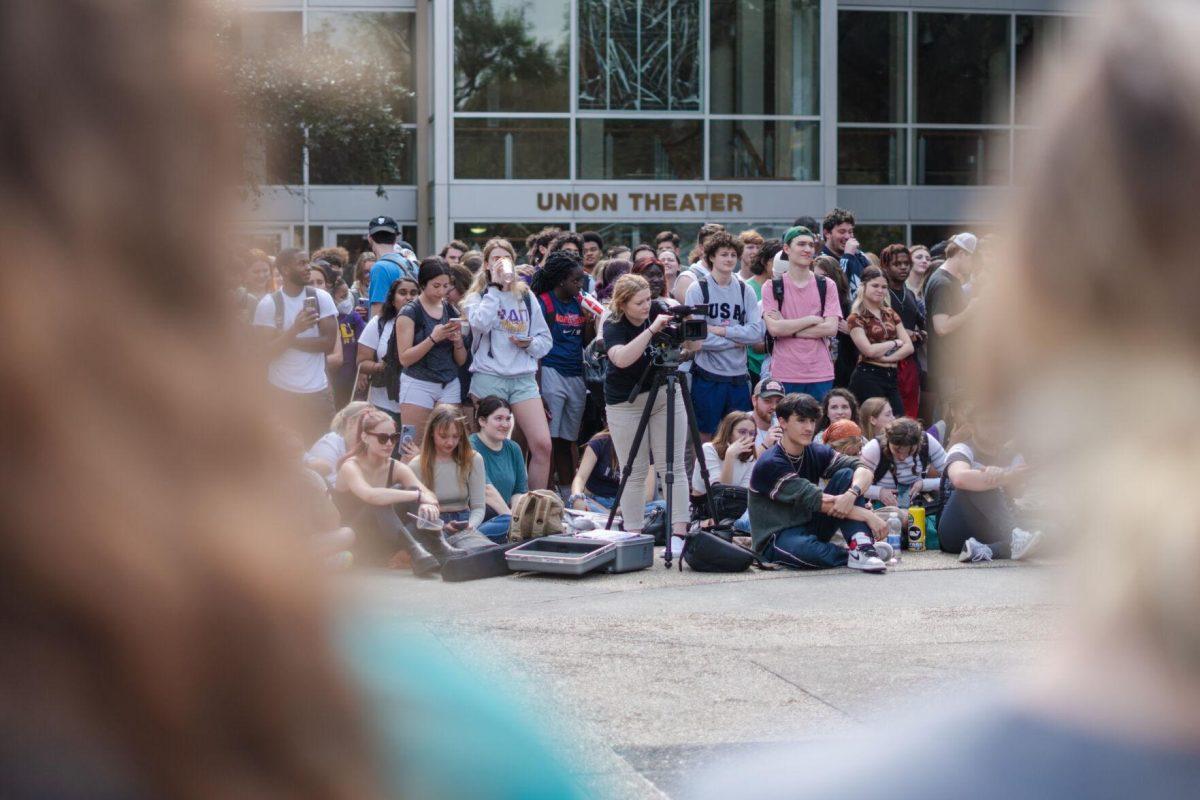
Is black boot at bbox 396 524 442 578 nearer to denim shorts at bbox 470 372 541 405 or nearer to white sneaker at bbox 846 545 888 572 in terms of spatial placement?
denim shorts at bbox 470 372 541 405

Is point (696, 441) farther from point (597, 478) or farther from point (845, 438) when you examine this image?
point (597, 478)

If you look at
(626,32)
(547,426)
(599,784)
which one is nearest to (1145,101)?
(599,784)

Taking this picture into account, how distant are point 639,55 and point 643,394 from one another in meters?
14.2

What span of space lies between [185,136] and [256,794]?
298 millimetres

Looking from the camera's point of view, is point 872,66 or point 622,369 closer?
point 622,369

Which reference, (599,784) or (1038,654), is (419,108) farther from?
(1038,654)

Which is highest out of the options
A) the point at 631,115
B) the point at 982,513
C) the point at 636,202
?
the point at 631,115

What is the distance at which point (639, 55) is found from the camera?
22844 mm

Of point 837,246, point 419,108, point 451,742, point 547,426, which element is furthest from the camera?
point 419,108

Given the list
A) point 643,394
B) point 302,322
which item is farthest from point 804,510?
point 302,322

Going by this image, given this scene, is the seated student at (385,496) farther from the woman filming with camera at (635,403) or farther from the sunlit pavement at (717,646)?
the woman filming with camera at (635,403)

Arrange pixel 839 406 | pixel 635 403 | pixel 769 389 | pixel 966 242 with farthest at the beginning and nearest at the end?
1. pixel 966 242
2. pixel 839 406
3. pixel 769 389
4. pixel 635 403

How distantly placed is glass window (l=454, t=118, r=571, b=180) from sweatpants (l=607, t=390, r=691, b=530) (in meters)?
13.5

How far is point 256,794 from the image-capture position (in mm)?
707
